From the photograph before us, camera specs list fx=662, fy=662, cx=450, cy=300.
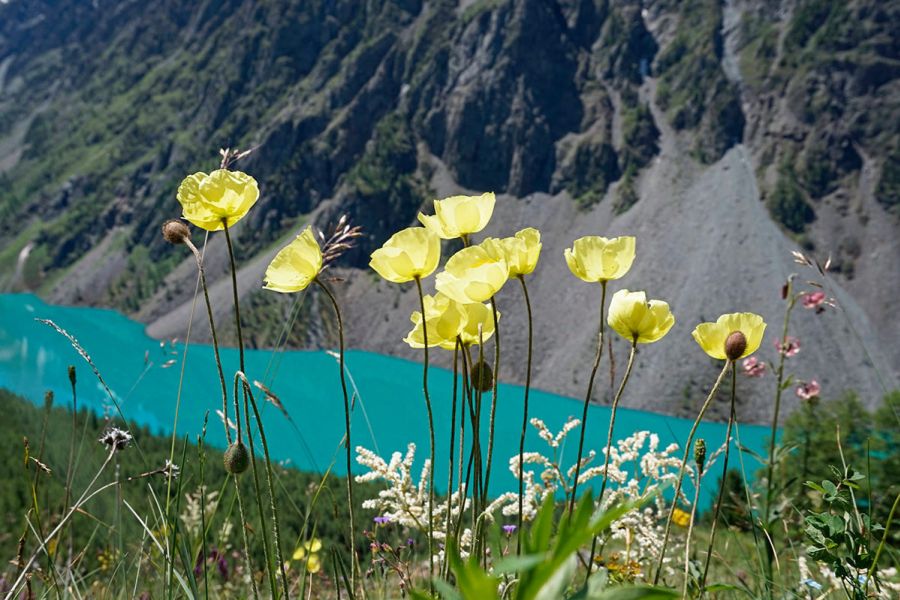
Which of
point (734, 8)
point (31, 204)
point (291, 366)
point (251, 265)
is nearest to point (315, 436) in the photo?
point (291, 366)

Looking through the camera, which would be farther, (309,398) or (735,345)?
(309,398)

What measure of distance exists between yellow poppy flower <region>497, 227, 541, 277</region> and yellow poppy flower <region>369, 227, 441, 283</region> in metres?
0.17

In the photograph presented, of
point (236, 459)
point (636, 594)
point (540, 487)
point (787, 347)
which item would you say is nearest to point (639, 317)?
point (540, 487)

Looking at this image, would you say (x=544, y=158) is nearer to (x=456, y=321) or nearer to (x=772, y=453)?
(x=772, y=453)

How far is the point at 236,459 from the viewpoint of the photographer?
1.32 m

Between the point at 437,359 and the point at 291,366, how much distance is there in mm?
16449

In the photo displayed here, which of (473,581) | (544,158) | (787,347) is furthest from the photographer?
(544,158)

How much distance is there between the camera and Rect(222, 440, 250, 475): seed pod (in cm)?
130

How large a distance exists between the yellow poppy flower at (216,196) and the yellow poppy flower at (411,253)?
330mm

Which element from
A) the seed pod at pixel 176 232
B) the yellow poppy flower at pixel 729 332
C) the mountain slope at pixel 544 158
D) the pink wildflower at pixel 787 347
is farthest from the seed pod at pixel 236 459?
the mountain slope at pixel 544 158

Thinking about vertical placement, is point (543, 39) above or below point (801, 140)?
above

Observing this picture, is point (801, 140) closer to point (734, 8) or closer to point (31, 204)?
point (734, 8)

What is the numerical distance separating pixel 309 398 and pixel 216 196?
192 ft

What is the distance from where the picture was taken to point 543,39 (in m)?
104
